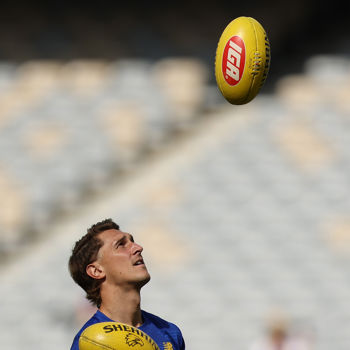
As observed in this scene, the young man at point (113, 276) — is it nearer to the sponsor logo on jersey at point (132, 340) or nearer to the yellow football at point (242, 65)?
the sponsor logo on jersey at point (132, 340)

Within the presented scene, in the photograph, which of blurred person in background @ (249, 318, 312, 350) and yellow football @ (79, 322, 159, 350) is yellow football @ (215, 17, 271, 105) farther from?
blurred person in background @ (249, 318, 312, 350)

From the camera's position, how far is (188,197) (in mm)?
8648

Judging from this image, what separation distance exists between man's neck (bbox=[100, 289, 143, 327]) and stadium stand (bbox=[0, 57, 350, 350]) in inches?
178

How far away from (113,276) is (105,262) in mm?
59

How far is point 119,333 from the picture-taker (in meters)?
2.97

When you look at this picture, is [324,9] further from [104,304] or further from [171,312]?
[104,304]

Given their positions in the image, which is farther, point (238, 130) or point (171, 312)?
point (238, 130)

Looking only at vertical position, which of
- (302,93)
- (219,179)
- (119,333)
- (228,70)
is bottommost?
(119,333)

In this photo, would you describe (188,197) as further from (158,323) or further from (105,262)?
(105,262)

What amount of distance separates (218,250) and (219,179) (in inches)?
28.9

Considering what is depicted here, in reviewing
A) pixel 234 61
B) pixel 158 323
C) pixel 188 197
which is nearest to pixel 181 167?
pixel 188 197

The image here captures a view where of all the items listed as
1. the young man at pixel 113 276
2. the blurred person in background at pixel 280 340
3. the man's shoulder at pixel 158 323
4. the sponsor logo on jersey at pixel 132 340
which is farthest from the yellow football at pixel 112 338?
the blurred person in background at pixel 280 340

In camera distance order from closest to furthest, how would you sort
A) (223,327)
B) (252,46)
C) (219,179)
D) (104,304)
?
(104,304)
(252,46)
(223,327)
(219,179)

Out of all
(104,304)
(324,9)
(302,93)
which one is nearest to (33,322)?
(302,93)
